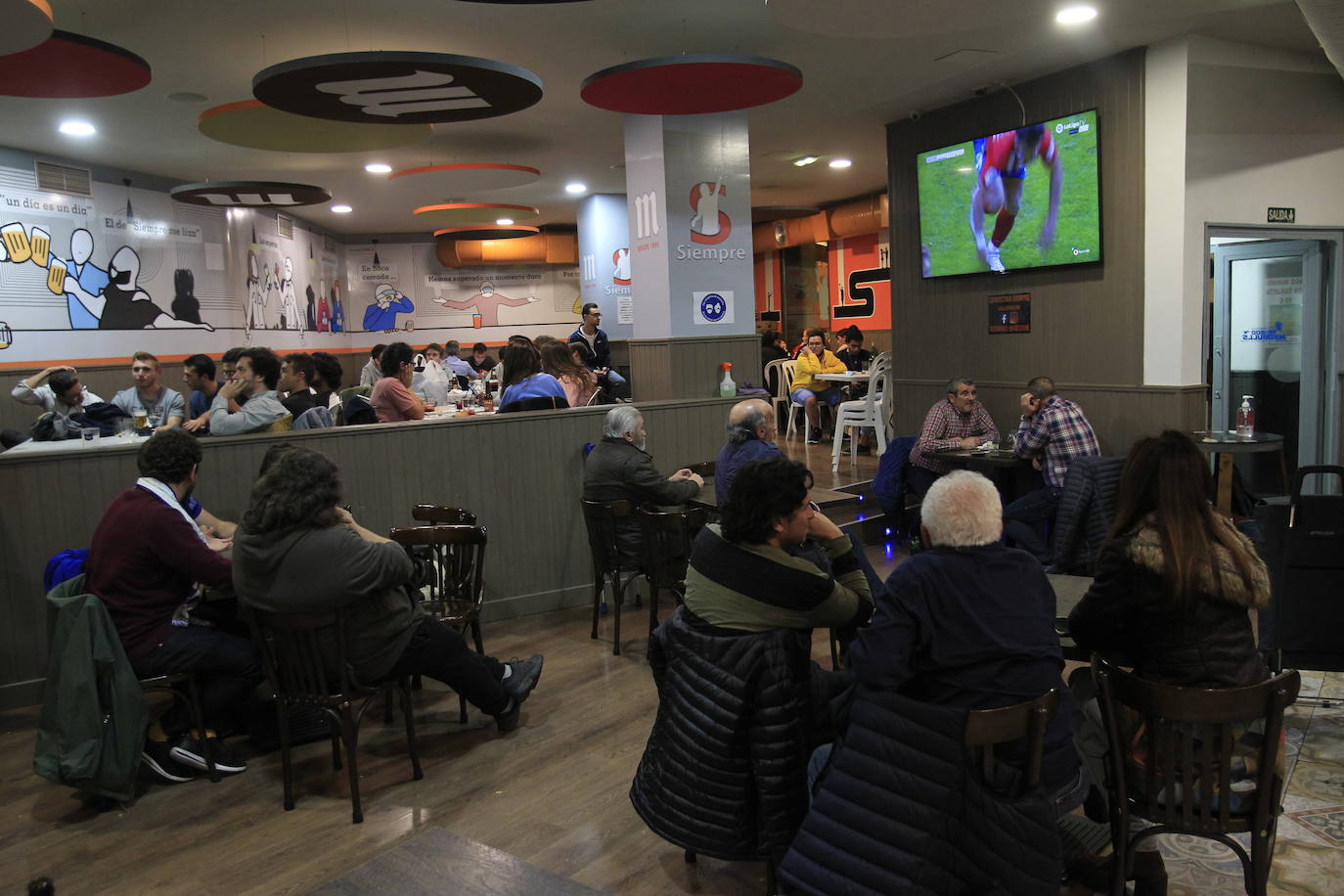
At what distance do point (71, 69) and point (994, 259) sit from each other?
637cm

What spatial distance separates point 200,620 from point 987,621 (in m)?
3.20

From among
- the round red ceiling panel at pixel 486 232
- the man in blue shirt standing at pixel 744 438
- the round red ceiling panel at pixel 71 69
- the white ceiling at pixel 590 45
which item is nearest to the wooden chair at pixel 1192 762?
the man in blue shirt standing at pixel 744 438

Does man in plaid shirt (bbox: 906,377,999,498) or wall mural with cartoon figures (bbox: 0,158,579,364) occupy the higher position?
wall mural with cartoon figures (bbox: 0,158,579,364)

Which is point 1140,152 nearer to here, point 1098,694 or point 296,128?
point 1098,694

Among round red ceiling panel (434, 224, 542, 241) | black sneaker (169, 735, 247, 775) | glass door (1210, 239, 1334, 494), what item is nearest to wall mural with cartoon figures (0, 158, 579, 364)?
round red ceiling panel (434, 224, 542, 241)

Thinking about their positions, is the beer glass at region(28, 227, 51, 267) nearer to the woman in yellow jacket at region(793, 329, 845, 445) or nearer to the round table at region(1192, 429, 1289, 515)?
the woman in yellow jacket at region(793, 329, 845, 445)

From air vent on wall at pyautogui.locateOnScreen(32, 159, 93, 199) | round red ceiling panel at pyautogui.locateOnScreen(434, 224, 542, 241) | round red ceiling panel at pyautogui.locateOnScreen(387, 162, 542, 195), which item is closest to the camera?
air vent on wall at pyautogui.locateOnScreen(32, 159, 93, 199)

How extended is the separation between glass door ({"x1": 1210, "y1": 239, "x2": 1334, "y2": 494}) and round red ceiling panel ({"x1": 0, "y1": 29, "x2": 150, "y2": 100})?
7775 millimetres

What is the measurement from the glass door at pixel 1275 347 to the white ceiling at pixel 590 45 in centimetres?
157

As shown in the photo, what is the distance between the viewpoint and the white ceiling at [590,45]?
17.7ft

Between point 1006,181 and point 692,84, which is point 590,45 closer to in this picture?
point 692,84

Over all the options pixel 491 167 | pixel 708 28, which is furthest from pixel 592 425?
pixel 491 167

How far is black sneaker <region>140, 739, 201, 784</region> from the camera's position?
3.67m

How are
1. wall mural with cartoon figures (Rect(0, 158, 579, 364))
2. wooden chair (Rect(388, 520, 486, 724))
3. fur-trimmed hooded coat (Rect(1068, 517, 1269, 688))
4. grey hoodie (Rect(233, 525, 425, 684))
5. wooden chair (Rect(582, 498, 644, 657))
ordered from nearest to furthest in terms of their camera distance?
fur-trimmed hooded coat (Rect(1068, 517, 1269, 688)) < grey hoodie (Rect(233, 525, 425, 684)) < wooden chair (Rect(388, 520, 486, 724)) < wooden chair (Rect(582, 498, 644, 657)) < wall mural with cartoon figures (Rect(0, 158, 579, 364))
